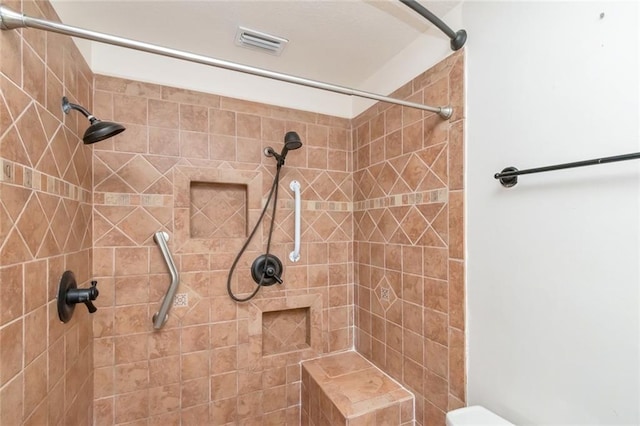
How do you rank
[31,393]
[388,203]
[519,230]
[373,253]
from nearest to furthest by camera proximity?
1. [31,393]
2. [519,230]
3. [388,203]
4. [373,253]

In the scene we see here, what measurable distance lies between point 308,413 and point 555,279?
1.51 meters

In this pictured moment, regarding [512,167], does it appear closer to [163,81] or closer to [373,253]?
[373,253]

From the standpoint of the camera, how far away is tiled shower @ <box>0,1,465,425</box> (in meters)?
0.88

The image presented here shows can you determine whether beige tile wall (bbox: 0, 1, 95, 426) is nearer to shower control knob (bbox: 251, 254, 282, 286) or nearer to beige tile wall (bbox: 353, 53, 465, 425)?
shower control knob (bbox: 251, 254, 282, 286)

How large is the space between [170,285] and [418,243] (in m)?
1.33

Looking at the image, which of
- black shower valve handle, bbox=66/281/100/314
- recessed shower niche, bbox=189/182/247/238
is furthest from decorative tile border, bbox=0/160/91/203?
recessed shower niche, bbox=189/182/247/238

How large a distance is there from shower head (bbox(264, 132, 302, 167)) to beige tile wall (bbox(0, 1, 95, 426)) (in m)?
0.91

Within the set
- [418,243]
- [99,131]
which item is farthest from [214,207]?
[418,243]

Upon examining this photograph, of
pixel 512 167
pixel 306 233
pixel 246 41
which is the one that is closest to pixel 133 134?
pixel 246 41

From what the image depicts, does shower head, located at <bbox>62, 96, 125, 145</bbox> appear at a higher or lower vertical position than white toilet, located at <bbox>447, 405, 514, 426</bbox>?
higher

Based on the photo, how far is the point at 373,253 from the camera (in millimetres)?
1731

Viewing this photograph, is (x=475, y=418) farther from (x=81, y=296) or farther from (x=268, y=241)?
(x=81, y=296)

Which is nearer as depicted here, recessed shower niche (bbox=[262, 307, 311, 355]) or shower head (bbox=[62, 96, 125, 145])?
shower head (bbox=[62, 96, 125, 145])

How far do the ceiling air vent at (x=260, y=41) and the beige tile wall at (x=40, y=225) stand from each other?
0.73 meters
